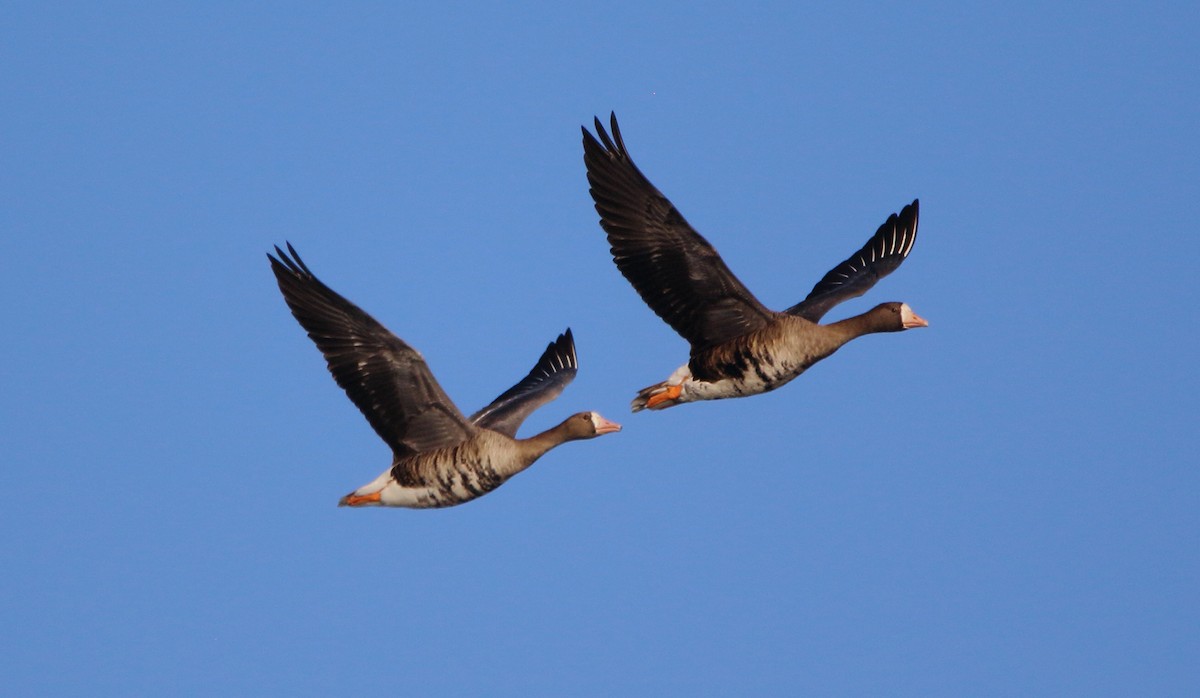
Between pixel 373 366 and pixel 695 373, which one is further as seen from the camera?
pixel 695 373

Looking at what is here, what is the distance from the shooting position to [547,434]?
18.6 metres

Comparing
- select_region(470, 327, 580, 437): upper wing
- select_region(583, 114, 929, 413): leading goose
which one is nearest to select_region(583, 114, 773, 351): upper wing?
select_region(583, 114, 929, 413): leading goose

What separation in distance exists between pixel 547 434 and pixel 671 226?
2574mm

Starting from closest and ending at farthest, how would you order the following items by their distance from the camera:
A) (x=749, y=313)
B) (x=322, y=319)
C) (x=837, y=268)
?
(x=322, y=319), (x=749, y=313), (x=837, y=268)

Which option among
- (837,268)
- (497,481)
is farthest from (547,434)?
(837,268)

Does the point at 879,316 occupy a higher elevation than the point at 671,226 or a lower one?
lower

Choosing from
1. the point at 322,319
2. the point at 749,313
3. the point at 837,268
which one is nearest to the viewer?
the point at 322,319

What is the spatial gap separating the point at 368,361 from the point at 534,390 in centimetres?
364

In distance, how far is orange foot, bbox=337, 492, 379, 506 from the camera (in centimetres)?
1919

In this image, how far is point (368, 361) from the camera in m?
18.3

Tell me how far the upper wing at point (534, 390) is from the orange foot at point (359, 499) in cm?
146

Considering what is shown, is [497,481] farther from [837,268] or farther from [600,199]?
[837,268]


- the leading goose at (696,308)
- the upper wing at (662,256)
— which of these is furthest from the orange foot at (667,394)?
the upper wing at (662,256)

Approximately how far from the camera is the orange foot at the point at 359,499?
63.0ft
